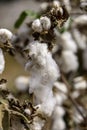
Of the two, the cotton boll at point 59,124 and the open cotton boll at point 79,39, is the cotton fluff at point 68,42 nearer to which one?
the open cotton boll at point 79,39

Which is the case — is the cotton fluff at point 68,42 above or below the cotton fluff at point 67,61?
above

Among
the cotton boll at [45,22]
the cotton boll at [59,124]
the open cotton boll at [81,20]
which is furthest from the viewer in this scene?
→ the cotton boll at [59,124]

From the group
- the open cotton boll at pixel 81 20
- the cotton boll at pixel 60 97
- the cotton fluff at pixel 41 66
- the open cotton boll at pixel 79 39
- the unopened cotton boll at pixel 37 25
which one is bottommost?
the cotton fluff at pixel 41 66

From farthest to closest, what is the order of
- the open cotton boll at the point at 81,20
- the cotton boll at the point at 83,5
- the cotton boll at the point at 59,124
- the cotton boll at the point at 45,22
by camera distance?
the cotton boll at the point at 59,124, the open cotton boll at the point at 81,20, the cotton boll at the point at 83,5, the cotton boll at the point at 45,22

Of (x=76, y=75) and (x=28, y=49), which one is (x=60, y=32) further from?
(x=28, y=49)

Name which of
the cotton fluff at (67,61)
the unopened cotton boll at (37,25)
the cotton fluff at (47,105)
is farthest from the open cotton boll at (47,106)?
the cotton fluff at (67,61)

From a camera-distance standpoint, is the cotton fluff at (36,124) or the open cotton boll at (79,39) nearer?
the cotton fluff at (36,124)

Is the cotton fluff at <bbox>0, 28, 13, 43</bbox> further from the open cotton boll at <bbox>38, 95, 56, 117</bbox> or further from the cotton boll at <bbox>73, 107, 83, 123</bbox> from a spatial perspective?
the cotton boll at <bbox>73, 107, 83, 123</bbox>

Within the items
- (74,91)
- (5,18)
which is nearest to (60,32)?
(74,91)

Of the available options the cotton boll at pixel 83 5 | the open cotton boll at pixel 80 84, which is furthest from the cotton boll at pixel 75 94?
the cotton boll at pixel 83 5
